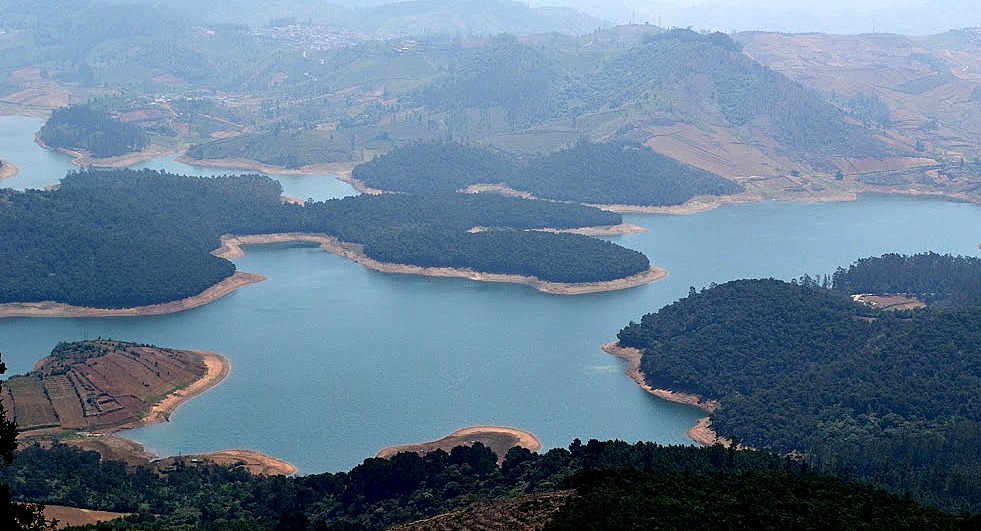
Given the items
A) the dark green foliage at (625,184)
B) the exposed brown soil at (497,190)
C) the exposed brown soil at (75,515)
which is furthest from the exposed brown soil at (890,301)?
the exposed brown soil at (75,515)

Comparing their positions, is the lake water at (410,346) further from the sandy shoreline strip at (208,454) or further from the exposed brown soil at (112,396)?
the exposed brown soil at (112,396)

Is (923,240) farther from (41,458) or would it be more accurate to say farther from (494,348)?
(41,458)

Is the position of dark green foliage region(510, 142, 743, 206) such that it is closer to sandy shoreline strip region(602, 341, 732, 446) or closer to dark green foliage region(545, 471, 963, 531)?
sandy shoreline strip region(602, 341, 732, 446)

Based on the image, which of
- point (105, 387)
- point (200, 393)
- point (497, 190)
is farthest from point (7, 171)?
point (200, 393)

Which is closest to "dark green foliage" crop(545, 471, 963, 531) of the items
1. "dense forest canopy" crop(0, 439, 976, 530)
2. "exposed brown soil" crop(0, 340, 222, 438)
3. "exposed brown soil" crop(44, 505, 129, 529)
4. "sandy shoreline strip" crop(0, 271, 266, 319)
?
"dense forest canopy" crop(0, 439, 976, 530)

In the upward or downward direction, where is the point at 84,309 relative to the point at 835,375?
downward

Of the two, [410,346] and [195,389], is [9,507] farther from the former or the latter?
[410,346]
